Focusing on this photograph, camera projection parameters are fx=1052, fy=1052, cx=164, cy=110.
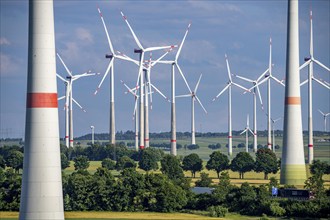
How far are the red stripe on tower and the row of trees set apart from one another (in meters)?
62.0

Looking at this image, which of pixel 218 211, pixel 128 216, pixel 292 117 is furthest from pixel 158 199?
pixel 292 117

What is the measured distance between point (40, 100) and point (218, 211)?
62888 millimetres

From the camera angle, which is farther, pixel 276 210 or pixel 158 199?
pixel 158 199

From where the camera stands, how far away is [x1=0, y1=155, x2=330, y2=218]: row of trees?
134 meters

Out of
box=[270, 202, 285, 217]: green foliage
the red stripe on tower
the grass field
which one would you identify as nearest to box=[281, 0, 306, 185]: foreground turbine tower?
box=[270, 202, 285, 217]: green foliage

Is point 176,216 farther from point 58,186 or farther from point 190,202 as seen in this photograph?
point 58,186

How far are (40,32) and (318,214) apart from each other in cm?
6785

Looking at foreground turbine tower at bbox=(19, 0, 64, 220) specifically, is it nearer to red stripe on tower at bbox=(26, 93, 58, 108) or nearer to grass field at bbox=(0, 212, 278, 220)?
red stripe on tower at bbox=(26, 93, 58, 108)

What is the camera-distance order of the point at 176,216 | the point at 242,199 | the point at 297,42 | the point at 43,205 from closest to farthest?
1. the point at 43,205
2. the point at 176,216
3. the point at 242,199
4. the point at 297,42

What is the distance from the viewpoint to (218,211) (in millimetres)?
131250

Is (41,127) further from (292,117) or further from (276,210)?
(292,117)

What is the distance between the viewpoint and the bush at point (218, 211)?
12988 cm

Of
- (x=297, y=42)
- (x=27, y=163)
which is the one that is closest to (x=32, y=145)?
(x=27, y=163)

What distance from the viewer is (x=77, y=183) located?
144 metres
